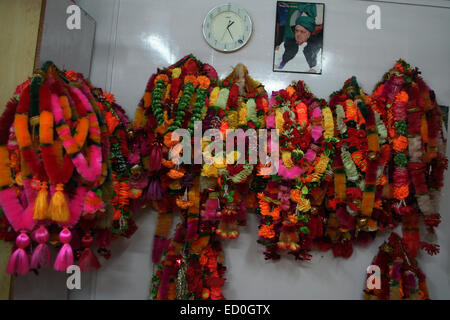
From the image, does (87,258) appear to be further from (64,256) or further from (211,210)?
(211,210)

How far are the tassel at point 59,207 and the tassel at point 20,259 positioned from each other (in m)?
0.19

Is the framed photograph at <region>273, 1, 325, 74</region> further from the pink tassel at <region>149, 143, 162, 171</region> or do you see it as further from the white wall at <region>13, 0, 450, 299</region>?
the pink tassel at <region>149, 143, 162, 171</region>

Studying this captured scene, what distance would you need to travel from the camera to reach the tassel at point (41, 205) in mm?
1382

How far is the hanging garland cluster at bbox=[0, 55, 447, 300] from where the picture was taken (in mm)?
1774

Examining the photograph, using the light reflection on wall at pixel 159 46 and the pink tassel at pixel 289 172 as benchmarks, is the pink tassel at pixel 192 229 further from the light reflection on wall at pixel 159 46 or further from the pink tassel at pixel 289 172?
the light reflection on wall at pixel 159 46

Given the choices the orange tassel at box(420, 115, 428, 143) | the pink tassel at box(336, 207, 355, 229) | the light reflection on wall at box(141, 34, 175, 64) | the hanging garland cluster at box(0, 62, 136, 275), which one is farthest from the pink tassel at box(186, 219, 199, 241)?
the orange tassel at box(420, 115, 428, 143)

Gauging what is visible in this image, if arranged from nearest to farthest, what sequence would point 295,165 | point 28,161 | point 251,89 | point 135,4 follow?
point 28,161 → point 295,165 → point 251,89 → point 135,4

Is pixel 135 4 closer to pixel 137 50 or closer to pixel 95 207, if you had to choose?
pixel 137 50

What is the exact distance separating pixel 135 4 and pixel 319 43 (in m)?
1.38

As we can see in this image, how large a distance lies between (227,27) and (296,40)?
20.1 inches

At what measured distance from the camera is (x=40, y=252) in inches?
56.7

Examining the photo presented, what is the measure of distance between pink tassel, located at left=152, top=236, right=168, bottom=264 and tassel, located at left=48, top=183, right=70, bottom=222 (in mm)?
669

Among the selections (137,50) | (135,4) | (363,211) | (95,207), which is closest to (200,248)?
(95,207)

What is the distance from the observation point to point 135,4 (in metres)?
2.09
